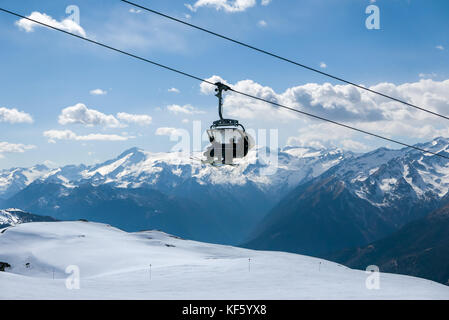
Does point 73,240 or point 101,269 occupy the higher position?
point 73,240
